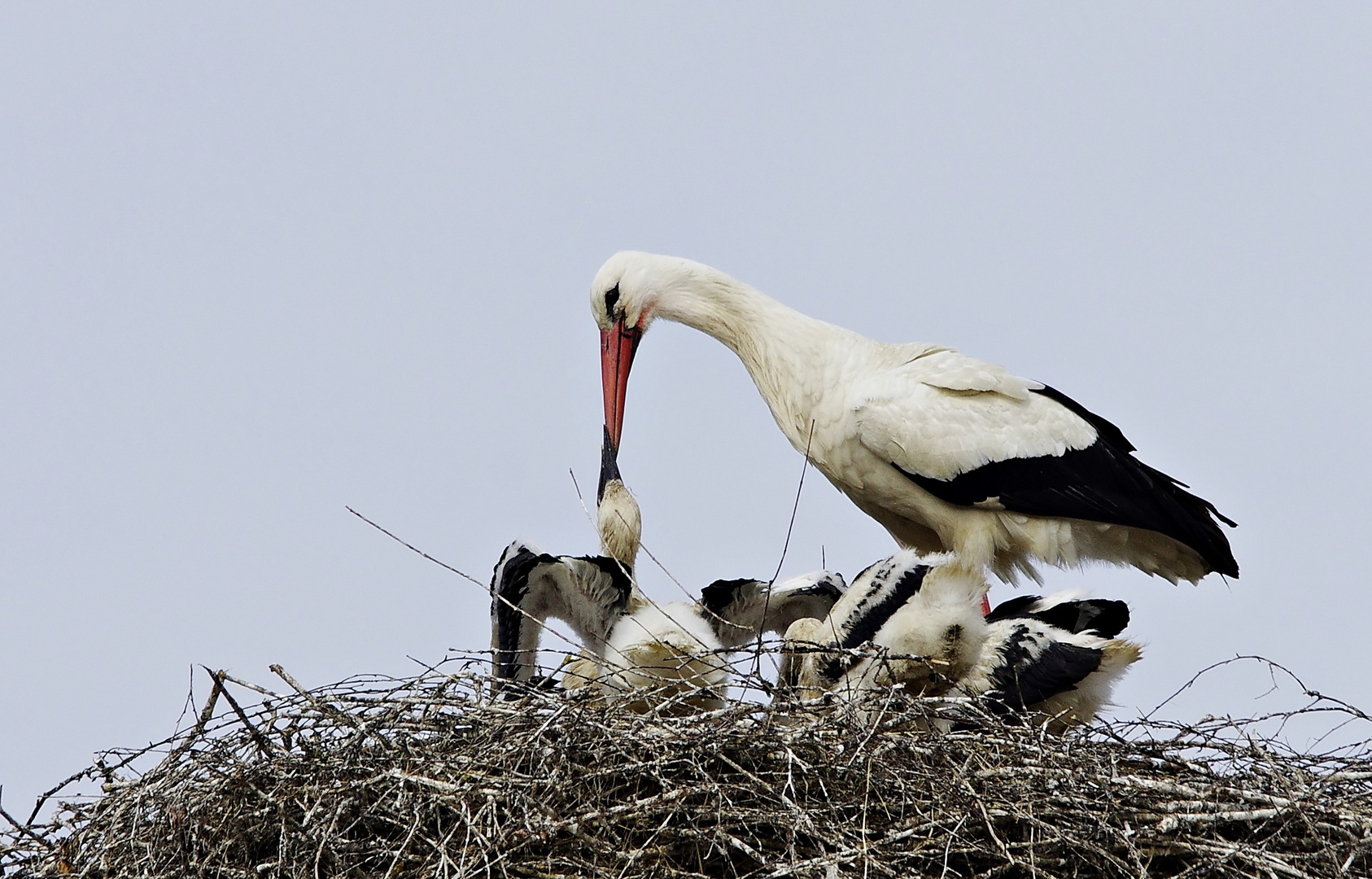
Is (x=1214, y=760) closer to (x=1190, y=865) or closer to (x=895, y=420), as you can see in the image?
(x=1190, y=865)

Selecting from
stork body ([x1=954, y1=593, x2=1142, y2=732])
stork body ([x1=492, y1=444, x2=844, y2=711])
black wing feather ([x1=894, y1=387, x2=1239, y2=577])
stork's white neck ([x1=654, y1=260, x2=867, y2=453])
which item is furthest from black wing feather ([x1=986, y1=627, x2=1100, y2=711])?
stork's white neck ([x1=654, y1=260, x2=867, y2=453])

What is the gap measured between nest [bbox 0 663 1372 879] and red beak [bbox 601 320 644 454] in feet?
6.35

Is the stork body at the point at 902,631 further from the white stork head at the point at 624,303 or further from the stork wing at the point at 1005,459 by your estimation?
the white stork head at the point at 624,303

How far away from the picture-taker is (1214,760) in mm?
3564

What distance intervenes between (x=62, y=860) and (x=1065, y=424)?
302 centimetres

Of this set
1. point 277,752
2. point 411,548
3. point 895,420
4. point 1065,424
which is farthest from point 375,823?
point 1065,424

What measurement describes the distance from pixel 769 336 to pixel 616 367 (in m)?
0.56

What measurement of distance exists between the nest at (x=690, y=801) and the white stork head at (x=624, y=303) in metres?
1.97

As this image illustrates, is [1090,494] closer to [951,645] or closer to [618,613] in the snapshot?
[951,645]

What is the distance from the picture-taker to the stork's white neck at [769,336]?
5.05 meters

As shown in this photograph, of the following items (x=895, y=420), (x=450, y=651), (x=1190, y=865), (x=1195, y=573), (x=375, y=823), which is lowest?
(x=1190, y=865)

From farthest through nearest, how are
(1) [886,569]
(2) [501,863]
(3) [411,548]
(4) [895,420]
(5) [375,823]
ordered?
(4) [895,420] → (1) [886,569] → (3) [411,548] → (5) [375,823] → (2) [501,863]

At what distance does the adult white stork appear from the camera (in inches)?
189

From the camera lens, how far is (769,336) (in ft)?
17.0
